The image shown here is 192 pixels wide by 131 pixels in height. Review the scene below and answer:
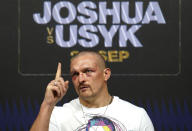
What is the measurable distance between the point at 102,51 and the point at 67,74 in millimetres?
355

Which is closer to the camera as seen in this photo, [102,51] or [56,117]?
[56,117]

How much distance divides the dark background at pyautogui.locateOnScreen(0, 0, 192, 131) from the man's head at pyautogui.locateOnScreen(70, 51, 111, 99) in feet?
1.85

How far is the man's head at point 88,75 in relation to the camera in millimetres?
2096

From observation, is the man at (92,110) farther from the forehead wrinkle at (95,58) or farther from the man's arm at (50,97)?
the man's arm at (50,97)

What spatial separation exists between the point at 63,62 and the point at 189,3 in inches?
47.0

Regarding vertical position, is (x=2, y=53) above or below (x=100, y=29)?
below

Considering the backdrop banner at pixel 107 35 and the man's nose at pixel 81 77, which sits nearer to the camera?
the man's nose at pixel 81 77

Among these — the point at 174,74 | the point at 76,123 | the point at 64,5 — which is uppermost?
the point at 64,5

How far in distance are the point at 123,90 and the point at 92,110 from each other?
66 centimetres

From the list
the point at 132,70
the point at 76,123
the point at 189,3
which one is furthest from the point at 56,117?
the point at 189,3

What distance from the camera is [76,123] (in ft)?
6.89

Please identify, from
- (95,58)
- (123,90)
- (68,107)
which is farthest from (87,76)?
(123,90)

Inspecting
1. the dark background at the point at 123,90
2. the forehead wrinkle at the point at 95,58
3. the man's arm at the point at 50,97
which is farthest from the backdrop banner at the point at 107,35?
the man's arm at the point at 50,97

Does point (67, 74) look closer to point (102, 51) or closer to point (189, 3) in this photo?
point (102, 51)
